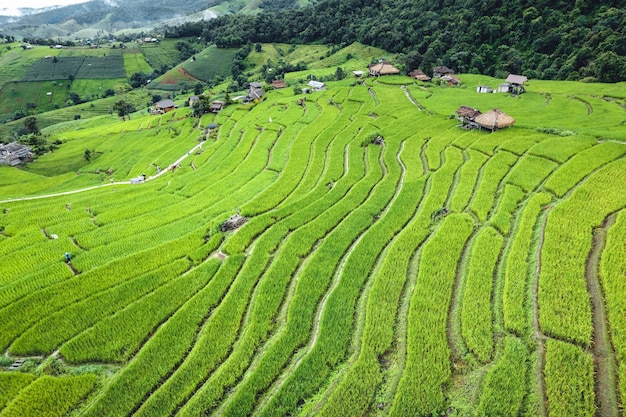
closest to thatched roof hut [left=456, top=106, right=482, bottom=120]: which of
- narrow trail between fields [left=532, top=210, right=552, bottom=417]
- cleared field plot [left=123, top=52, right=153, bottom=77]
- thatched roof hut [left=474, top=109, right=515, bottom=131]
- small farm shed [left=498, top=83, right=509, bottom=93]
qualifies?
thatched roof hut [left=474, top=109, right=515, bottom=131]

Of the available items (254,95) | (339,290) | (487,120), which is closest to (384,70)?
(254,95)

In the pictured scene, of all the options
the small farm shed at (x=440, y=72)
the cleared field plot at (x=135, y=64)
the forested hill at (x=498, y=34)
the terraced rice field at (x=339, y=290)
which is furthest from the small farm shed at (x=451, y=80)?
the cleared field plot at (x=135, y=64)

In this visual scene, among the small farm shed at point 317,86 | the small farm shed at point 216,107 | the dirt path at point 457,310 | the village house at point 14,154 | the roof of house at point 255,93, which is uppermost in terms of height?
the small farm shed at point 317,86

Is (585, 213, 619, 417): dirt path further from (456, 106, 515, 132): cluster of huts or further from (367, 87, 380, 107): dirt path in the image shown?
(367, 87, 380, 107): dirt path

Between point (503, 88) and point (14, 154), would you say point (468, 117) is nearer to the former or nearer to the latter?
point (503, 88)

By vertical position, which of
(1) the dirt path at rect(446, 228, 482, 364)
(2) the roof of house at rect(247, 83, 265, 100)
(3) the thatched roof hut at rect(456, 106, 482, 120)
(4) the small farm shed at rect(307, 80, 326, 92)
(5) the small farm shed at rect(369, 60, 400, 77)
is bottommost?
(1) the dirt path at rect(446, 228, 482, 364)

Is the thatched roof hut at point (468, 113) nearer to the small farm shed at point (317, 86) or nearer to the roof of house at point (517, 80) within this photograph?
the roof of house at point (517, 80)
